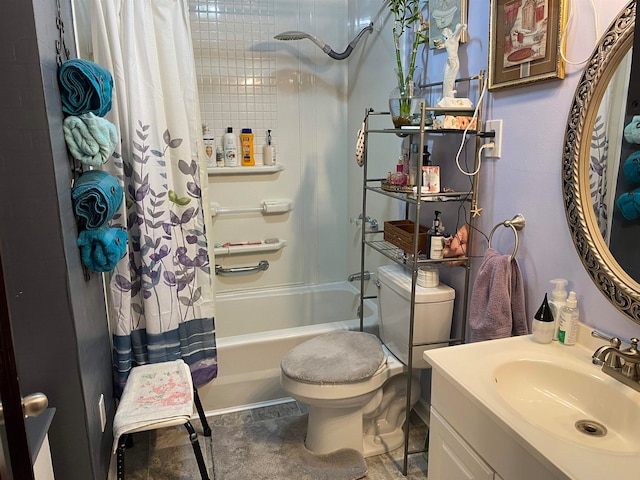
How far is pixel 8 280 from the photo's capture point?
133cm

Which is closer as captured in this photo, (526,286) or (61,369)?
(61,369)

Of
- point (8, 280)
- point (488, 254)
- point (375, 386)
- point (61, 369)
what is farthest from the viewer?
point (375, 386)

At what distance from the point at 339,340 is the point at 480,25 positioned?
4.66 feet

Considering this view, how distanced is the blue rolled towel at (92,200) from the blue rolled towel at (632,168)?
1533 mm

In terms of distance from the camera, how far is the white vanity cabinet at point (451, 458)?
123cm

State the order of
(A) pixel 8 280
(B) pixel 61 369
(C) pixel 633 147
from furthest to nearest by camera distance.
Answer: (B) pixel 61 369, (A) pixel 8 280, (C) pixel 633 147

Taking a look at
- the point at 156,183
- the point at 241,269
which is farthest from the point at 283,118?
the point at 156,183

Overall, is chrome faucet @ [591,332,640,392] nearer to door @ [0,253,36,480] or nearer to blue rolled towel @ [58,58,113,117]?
door @ [0,253,36,480]

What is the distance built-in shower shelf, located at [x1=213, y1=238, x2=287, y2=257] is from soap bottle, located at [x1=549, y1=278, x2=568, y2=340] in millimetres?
2002

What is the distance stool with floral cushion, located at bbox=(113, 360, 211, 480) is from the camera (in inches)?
65.5

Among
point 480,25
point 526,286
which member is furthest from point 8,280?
point 480,25

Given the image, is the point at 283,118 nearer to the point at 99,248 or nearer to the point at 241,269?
the point at 241,269

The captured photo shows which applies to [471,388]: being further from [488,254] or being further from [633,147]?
[633,147]

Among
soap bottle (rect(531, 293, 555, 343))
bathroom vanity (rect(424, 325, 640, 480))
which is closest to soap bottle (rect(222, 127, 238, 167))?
bathroom vanity (rect(424, 325, 640, 480))
